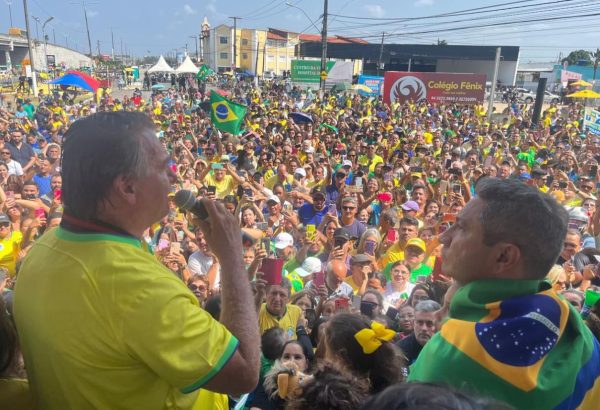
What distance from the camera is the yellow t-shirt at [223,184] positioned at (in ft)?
25.0

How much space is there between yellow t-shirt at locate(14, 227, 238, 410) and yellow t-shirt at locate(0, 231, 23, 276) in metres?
4.08

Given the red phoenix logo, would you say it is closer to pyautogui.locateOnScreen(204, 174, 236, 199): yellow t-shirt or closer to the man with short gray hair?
pyautogui.locateOnScreen(204, 174, 236, 199): yellow t-shirt

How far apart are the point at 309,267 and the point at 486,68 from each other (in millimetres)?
47455

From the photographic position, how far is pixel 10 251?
4801 mm

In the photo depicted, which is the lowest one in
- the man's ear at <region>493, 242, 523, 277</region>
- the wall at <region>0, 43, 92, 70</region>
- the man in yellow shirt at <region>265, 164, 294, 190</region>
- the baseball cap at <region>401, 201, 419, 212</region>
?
the man in yellow shirt at <region>265, 164, 294, 190</region>

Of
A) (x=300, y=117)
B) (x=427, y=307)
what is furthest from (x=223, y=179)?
(x=300, y=117)

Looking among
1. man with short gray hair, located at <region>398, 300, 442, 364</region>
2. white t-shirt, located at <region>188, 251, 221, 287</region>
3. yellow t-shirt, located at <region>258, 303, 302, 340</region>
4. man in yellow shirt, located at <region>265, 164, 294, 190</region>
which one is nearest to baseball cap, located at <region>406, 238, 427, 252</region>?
yellow t-shirt, located at <region>258, 303, 302, 340</region>

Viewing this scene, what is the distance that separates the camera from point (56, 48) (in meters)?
77.7

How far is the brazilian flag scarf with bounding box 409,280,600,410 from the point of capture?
1173mm

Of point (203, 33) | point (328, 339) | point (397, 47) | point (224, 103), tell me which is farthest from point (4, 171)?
point (203, 33)

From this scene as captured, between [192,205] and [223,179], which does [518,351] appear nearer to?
[192,205]

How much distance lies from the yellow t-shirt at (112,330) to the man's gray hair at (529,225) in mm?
884

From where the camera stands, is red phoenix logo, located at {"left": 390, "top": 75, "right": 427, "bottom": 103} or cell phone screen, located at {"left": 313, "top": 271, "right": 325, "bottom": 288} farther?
red phoenix logo, located at {"left": 390, "top": 75, "right": 427, "bottom": 103}

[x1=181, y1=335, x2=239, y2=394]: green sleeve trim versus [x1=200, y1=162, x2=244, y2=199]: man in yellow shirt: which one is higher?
[x1=181, y1=335, x2=239, y2=394]: green sleeve trim
